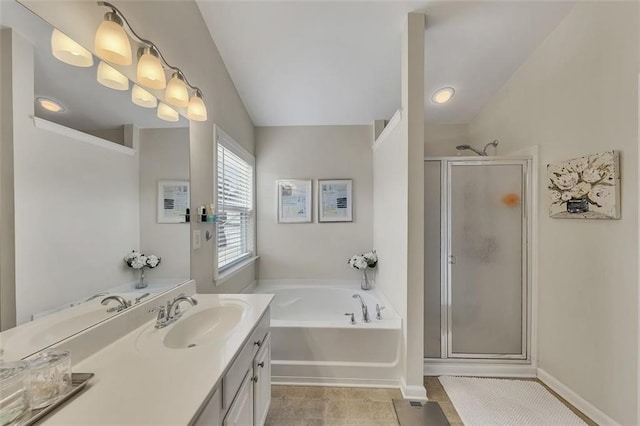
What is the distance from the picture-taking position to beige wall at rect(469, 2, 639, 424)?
1.49 m

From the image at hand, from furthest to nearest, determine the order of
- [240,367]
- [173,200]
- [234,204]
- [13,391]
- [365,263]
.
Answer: [365,263]
[234,204]
[173,200]
[240,367]
[13,391]

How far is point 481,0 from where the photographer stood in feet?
5.85

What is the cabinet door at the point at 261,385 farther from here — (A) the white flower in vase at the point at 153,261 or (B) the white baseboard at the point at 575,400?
(B) the white baseboard at the point at 575,400

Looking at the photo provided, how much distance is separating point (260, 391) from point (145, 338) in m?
0.67

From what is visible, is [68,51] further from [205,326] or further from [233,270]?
[233,270]

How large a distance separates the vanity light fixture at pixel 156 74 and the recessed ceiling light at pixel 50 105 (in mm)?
374

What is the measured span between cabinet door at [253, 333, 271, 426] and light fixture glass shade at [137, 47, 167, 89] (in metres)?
1.55

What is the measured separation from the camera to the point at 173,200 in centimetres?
154

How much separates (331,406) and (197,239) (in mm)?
1521

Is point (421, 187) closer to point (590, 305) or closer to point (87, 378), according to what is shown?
point (590, 305)

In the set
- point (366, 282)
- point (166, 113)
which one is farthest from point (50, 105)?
point (366, 282)

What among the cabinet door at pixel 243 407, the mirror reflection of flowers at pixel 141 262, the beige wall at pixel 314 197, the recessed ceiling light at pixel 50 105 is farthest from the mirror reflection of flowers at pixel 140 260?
the beige wall at pixel 314 197

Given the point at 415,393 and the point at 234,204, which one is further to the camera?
the point at 234,204

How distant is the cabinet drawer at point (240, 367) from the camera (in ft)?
3.18
